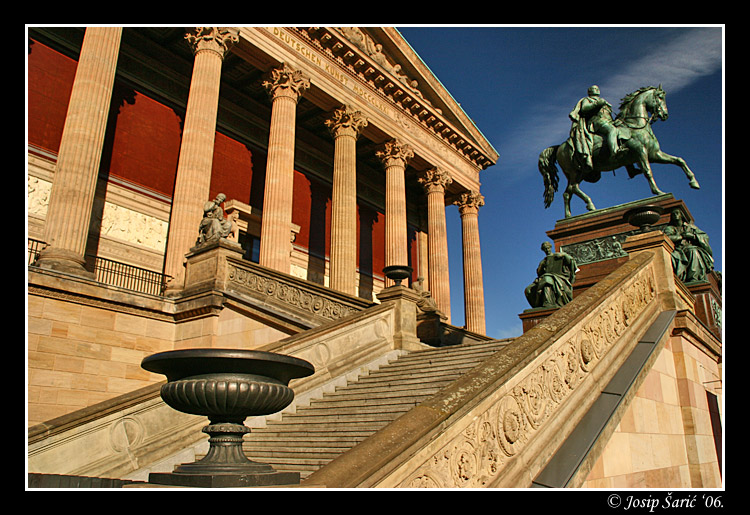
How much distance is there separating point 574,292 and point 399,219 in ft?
51.7

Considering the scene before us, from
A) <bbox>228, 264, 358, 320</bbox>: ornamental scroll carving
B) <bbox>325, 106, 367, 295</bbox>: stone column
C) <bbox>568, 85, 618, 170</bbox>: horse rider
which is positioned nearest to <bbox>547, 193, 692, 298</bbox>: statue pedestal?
<bbox>568, 85, 618, 170</bbox>: horse rider

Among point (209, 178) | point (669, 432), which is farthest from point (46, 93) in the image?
point (669, 432)

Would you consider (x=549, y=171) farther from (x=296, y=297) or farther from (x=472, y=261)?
(x=472, y=261)

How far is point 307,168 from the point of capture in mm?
29609

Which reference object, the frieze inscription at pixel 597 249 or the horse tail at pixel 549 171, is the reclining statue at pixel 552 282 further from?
the horse tail at pixel 549 171

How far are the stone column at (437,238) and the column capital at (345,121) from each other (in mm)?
6779

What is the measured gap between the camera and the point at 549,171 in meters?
14.5

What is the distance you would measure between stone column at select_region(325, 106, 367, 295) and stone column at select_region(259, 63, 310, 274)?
8.74 feet

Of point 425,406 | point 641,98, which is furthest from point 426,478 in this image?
point 641,98

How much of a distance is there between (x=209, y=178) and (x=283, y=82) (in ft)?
21.4

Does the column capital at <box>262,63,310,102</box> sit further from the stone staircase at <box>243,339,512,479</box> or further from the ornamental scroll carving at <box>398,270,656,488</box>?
the ornamental scroll carving at <box>398,270,656,488</box>

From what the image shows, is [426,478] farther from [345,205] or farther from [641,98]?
[345,205]

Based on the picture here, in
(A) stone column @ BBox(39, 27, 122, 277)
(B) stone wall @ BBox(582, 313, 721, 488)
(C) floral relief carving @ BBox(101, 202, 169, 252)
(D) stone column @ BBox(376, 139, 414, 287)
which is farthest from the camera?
(D) stone column @ BBox(376, 139, 414, 287)

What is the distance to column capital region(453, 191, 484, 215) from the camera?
1309 inches
